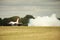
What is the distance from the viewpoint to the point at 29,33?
1.07 metres

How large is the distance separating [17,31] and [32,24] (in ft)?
0.57

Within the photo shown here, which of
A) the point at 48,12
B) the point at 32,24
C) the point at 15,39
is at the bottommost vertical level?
the point at 15,39

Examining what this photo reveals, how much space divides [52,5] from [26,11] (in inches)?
12.5

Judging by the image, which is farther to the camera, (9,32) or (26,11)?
(26,11)

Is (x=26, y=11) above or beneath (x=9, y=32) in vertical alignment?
above

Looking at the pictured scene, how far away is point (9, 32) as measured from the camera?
106cm

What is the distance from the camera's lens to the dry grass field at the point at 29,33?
3.49 feet

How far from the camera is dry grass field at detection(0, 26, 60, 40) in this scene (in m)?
1.06

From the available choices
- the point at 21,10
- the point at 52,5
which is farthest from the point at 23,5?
the point at 52,5

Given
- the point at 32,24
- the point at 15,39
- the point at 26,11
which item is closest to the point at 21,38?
the point at 15,39

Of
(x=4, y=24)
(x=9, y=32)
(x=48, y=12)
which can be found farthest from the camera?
(x=48, y=12)

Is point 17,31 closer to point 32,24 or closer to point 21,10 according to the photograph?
point 32,24

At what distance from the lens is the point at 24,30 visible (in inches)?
42.2

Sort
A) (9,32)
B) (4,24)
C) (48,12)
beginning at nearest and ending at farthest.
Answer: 1. (9,32)
2. (4,24)
3. (48,12)
